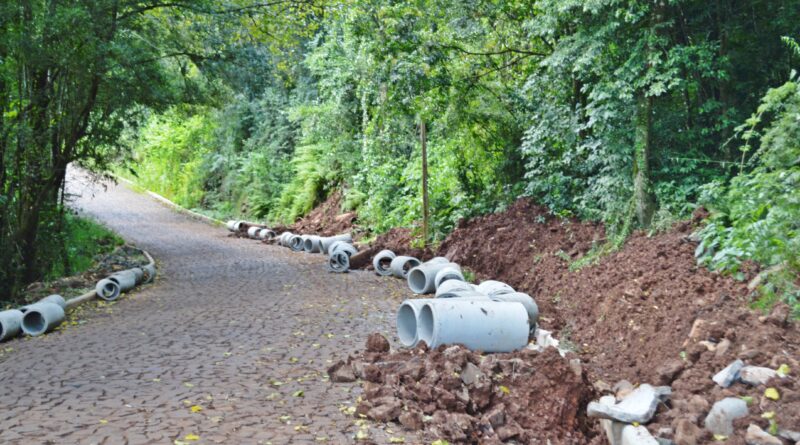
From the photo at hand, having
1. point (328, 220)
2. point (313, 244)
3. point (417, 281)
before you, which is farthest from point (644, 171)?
point (328, 220)

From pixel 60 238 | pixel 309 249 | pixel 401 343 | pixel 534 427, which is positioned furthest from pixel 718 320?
pixel 309 249

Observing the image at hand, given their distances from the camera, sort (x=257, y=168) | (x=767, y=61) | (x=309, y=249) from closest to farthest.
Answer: (x=767, y=61) → (x=309, y=249) → (x=257, y=168)

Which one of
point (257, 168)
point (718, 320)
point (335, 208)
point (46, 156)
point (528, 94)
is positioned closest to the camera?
point (718, 320)

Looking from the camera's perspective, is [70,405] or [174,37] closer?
[70,405]

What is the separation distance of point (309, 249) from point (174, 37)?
631 centimetres

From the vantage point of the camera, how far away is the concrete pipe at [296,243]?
19000mm

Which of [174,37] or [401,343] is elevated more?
[174,37]

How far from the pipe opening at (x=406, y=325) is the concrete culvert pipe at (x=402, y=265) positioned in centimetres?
550

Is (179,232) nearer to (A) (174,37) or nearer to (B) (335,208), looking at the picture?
(B) (335,208)

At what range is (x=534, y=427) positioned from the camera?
5.31m

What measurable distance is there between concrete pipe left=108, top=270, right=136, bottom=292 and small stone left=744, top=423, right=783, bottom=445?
10047 millimetres

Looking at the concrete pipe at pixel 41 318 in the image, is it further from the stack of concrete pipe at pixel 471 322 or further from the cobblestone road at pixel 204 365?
the stack of concrete pipe at pixel 471 322

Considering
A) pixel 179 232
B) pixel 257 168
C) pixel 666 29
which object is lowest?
pixel 179 232

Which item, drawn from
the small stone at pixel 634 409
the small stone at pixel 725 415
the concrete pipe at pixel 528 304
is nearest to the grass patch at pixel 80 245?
the concrete pipe at pixel 528 304
